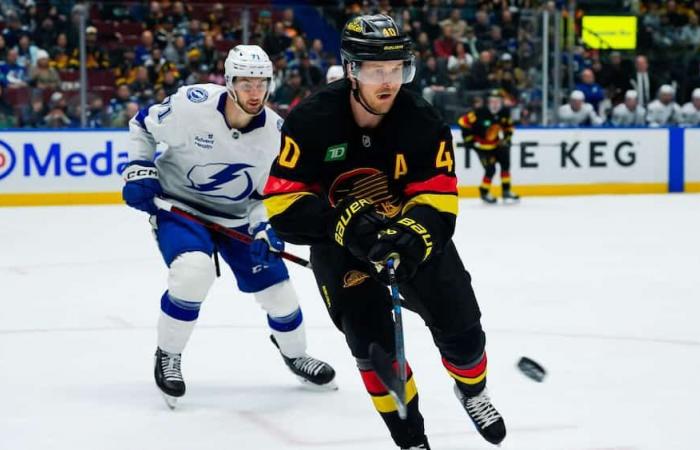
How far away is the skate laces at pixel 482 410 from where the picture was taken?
3172 mm

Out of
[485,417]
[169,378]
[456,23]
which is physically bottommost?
[169,378]

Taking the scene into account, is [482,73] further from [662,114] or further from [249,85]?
[249,85]

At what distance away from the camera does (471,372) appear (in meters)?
3.16

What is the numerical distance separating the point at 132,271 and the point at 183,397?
10.1 ft

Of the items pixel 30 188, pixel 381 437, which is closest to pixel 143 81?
pixel 30 188

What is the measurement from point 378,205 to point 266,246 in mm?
862

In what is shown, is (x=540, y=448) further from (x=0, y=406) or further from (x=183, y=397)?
(x=0, y=406)

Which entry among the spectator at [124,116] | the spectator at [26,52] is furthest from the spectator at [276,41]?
the spectator at [26,52]

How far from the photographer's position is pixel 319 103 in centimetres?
303

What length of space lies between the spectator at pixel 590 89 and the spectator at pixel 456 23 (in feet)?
4.84

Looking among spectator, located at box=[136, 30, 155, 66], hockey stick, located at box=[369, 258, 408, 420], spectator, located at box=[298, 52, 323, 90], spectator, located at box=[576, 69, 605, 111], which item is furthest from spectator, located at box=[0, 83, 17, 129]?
hockey stick, located at box=[369, 258, 408, 420]

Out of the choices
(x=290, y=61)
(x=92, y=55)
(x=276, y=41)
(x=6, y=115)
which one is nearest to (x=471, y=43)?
(x=290, y=61)

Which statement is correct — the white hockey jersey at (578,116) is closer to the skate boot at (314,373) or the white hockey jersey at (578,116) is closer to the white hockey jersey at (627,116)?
the white hockey jersey at (627,116)

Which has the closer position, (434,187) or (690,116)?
(434,187)
